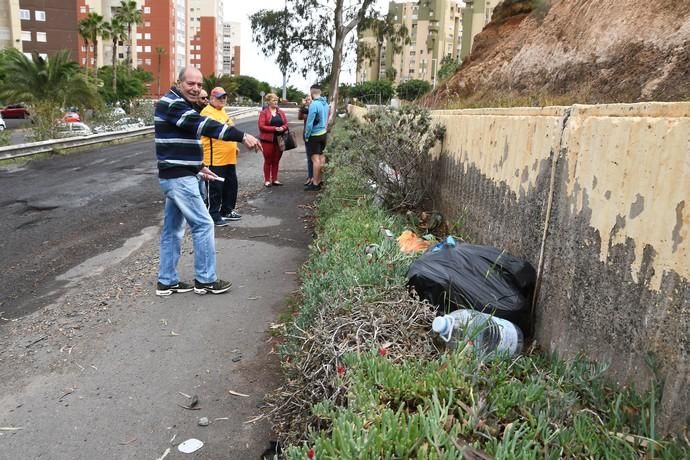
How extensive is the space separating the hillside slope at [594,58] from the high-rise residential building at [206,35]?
4426 inches

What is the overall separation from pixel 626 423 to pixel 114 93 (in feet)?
174

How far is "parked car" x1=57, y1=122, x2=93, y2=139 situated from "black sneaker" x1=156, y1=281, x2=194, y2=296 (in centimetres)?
1610

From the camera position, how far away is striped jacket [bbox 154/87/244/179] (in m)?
5.02

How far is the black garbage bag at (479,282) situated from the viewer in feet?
11.0

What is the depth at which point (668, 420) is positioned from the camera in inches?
87.9

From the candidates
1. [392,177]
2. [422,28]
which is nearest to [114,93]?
[392,177]

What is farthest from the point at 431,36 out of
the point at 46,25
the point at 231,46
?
the point at 231,46

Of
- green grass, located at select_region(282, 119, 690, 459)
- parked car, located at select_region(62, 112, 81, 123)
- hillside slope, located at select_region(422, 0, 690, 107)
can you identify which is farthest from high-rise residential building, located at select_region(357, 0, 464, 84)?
green grass, located at select_region(282, 119, 690, 459)

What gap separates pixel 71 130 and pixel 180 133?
1816 cm

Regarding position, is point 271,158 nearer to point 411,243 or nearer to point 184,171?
point 184,171

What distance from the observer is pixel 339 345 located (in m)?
3.01

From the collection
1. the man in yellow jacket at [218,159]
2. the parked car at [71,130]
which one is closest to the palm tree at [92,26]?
the parked car at [71,130]

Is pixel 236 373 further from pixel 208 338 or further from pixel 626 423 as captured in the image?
pixel 626 423

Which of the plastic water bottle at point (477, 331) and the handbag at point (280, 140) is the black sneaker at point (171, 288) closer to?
the plastic water bottle at point (477, 331)
